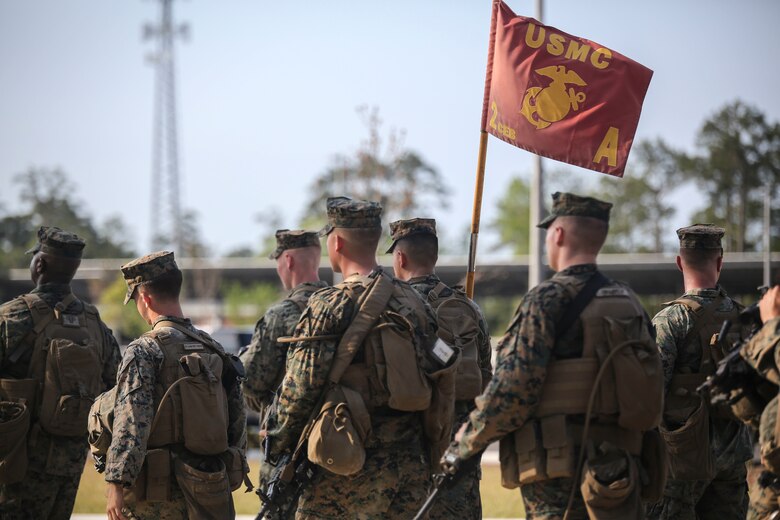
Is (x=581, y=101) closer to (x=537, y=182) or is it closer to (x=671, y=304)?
(x=671, y=304)

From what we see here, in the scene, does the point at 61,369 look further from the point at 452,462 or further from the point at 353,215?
the point at 452,462

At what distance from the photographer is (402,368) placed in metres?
5.82

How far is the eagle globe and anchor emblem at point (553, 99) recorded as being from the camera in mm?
8039

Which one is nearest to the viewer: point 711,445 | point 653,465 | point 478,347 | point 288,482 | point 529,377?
point 529,377

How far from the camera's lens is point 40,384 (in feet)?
24.6

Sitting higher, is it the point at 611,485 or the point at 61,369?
the point at 61,369

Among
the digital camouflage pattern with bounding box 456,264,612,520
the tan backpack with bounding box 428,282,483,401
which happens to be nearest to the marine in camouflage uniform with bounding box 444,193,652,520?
the digital camouflage pattern with bounding box 456,264,612,520

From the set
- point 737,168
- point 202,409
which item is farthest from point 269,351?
point 737,168

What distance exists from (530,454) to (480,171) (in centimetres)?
297

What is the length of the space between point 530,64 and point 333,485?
387cm

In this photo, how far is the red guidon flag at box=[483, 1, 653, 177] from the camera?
26.1ft

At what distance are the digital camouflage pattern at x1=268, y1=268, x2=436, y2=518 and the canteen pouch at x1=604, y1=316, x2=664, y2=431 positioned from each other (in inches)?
48.0

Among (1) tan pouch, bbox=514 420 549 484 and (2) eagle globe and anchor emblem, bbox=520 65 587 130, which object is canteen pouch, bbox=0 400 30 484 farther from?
(2) eagle globe and anchor emblem, bbox=520 65 587 130

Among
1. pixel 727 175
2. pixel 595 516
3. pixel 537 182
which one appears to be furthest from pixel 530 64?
pixel 727 175
